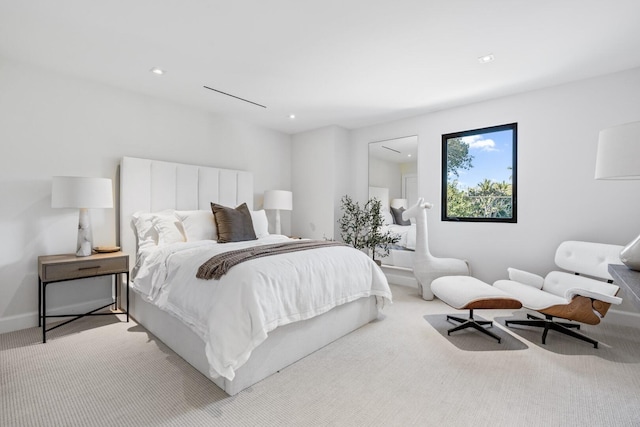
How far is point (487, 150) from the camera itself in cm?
385

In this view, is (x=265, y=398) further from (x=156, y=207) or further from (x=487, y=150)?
(x=487, y=150)

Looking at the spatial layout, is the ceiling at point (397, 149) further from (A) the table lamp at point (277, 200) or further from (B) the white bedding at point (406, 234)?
(A) the table lamp at point (277, 200)

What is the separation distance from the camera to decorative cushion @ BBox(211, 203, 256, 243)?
3176 millimetres

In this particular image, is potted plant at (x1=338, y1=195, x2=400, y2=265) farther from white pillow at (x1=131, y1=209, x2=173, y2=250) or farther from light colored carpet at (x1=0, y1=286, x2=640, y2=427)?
white pillow at (x1=131, y1=209, x2=173, y2=250)

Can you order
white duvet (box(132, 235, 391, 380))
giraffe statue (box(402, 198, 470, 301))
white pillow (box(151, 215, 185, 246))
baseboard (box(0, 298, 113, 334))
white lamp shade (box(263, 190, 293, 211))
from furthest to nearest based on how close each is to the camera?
white lamp shade (box(263, 190, 293, 211)) → giraffe statue (box(402, 198, 470, 301)) → white pillow (box(151, 215, 185, 246)) → baseboard (box(0, 298, 113, 334)) → white duvet (box(132, 235, 391, 380))

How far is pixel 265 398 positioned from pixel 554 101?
13.2ft

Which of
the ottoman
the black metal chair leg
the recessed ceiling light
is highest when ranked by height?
the recessed ceiling light

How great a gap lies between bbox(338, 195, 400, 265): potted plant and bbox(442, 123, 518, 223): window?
2.99ft

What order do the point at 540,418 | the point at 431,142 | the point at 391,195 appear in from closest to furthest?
1. the point at 540,418
2. the point at 431,142
3. the point at 391,195

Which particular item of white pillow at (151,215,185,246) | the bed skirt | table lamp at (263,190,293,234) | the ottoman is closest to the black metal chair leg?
the ottoman

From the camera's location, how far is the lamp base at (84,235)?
284 cm

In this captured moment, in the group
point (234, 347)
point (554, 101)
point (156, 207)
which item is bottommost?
point (234, 347)

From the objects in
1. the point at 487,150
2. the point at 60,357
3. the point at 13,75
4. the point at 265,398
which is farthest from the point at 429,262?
the point at 13,75

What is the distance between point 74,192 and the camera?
2711 mm
